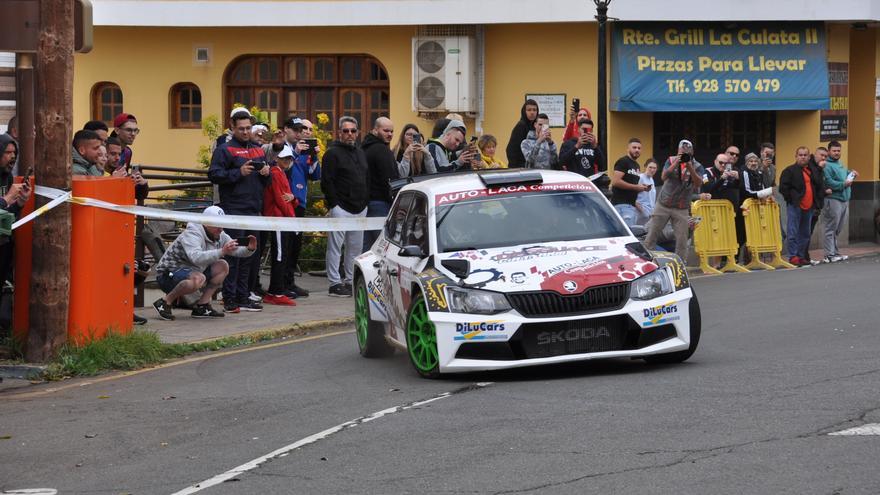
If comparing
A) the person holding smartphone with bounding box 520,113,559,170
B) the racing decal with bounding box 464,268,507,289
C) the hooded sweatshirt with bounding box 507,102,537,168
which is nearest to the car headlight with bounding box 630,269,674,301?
the racing decal with bounding box 464,268,507,289

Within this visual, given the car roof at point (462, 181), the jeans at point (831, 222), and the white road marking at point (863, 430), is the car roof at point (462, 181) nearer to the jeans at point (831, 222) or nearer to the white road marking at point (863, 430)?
the white road marking at point (863, 430)

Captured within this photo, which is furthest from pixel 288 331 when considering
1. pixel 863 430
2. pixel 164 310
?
pixel 863 430

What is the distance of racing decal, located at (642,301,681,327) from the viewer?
10914 mm

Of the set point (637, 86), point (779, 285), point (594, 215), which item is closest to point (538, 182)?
point (594, 215)

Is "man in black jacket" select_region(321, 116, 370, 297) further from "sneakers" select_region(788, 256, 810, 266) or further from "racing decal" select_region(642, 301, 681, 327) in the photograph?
"sneakers" select_region(788, 256, 810, 266)

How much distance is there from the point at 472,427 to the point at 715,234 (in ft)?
49.0

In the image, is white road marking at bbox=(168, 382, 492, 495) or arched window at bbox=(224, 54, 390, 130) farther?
arched window at bbox=(224, 54, 390, 130)

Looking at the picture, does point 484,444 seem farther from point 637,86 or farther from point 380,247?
point 637,86

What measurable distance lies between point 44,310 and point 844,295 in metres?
9.38

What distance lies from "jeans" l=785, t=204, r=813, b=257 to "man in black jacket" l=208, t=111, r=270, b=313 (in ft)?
35.4

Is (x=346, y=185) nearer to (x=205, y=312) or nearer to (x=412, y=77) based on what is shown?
(x=205, y=312)

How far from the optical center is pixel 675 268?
11422 millimetres

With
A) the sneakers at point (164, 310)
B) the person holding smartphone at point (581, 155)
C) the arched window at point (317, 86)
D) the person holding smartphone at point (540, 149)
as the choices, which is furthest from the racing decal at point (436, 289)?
the arched window at point (317, 86)

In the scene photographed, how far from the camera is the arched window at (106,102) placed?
98.2 feet
